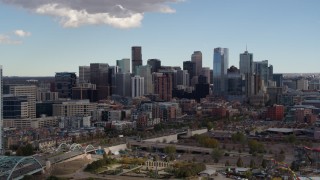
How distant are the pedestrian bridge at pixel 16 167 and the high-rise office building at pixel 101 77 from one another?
3270cm

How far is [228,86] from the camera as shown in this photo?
58344 millimetres

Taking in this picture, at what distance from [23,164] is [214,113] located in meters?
23.6

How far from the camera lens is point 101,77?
5222cm

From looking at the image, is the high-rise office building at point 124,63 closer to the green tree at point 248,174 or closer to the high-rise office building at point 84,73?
the high-rise office building at point 84,73

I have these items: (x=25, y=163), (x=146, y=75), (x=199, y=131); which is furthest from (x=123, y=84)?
(x=25, y=163)

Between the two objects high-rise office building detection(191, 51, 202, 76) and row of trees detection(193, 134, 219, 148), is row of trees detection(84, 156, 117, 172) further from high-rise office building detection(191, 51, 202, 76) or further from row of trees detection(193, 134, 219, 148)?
high-rise office building detection(191, 51, 202, 76)

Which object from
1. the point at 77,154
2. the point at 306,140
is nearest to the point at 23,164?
the point at 77,154

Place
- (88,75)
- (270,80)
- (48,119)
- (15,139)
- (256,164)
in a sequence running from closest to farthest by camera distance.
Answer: (256,164)
(15,139)
(48,119)
(88,75)
(270,80)

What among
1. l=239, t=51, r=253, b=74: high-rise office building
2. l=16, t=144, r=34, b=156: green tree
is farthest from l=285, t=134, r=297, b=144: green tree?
l=239, t=51, r=253, b=74: high-rise office building

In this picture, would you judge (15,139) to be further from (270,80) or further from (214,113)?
(270,80)

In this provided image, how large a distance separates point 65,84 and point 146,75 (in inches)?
472

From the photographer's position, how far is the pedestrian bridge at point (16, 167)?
Answer: 14.6m

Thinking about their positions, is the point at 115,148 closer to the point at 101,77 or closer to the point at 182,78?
the point at 101,77

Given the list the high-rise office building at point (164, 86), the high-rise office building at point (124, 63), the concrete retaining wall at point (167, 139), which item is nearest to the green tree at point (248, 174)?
the concrete retaining wall at point (167, 139)
